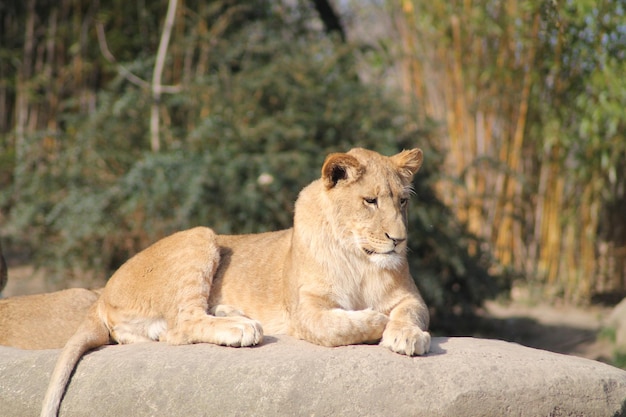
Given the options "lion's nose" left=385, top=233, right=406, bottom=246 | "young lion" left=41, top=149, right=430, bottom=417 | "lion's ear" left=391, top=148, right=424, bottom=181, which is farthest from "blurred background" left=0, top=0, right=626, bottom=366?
"lion's nose" left=385, top=233, right=406, bottom=246

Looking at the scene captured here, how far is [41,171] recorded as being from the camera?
966 centimetres

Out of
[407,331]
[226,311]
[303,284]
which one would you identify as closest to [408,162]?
[303,284]

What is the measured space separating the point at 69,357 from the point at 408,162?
222 centimetres

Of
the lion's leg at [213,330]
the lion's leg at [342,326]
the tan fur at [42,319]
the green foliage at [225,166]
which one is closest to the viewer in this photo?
the lion's leg at [342,326]

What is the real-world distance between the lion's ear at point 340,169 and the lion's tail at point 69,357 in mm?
1647

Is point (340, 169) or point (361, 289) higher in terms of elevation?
point (340, 169)

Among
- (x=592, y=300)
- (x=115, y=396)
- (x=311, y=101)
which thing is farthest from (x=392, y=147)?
(x=115, y=396)

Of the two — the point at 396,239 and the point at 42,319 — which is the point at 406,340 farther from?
the point at 42,319

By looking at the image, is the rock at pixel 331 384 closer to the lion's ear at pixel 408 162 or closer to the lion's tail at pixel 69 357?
the lion's tail at pixel 69 357

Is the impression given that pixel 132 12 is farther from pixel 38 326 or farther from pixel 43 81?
pixel 38 326

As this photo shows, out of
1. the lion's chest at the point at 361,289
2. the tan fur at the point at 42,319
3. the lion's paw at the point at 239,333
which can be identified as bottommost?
the tan fur at the point at 42,319

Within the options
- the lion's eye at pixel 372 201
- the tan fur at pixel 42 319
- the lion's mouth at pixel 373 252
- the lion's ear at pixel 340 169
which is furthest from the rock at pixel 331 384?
the tan fur at pixel 42 319

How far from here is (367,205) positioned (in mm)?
4477

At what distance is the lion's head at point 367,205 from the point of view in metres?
4.41
